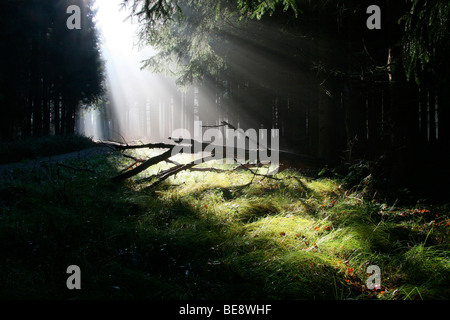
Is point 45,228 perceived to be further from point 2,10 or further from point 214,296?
point 2,10

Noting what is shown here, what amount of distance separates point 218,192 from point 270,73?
6.30m

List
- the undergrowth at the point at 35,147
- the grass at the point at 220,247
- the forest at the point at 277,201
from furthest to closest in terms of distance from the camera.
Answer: the undergrowth at the point at 35,147, the forest at the point at 277,201, the grass at the point at 220,247

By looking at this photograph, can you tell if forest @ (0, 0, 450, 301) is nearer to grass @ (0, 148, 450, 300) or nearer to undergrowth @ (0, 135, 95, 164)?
grass @ (0, 148, 450, 300)

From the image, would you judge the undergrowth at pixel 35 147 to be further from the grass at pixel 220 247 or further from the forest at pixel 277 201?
the grass at pixel 220 247

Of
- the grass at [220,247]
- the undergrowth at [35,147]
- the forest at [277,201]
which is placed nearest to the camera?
the grass at [220,247]

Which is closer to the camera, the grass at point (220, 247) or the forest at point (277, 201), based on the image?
the grass at point (220, 247)

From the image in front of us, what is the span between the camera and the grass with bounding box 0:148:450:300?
84.7 inches

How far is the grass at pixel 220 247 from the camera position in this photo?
2.15m

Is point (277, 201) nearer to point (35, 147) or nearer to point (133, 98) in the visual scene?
point (35, 147)

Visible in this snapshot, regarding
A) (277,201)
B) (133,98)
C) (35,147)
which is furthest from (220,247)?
(133,98)

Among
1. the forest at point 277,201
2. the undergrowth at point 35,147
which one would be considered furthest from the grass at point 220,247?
the undergrowth at point 35,147

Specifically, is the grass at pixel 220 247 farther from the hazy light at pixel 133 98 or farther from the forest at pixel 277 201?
the hazy light at pixel 133 98
